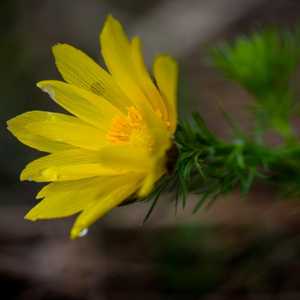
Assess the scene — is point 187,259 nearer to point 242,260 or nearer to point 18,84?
point 242,260

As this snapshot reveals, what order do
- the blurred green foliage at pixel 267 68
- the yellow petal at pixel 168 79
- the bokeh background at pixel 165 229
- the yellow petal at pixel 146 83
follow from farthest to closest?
the bokeh background at pixel 165 229, the blurred green foliage at pixel 267 68, the yellow petal at pixel 146 83, the yellow petal at pixel 168 79

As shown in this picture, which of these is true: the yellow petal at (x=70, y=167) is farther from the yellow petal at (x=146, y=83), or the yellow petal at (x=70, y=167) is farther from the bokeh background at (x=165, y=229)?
the bokeh background at (x=165, y=229)

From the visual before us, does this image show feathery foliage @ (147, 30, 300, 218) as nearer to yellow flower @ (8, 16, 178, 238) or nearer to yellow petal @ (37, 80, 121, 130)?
yellow flower @ (8, 16, 178, 238)

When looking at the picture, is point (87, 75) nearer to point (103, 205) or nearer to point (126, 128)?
point (126, 128)

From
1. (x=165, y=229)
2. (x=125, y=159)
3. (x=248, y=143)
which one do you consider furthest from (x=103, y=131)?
(x=165, y=229)

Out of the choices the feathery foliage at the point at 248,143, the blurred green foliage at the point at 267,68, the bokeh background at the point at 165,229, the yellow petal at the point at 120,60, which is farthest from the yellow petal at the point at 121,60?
the bokeh background at the point at 165,229

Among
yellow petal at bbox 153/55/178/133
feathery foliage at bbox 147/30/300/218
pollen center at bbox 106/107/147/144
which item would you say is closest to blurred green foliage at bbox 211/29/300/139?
feathery foliage at bbox 147/30/300/218

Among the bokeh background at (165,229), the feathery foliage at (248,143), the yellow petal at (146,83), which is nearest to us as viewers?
the yellow petal at (146,83)
